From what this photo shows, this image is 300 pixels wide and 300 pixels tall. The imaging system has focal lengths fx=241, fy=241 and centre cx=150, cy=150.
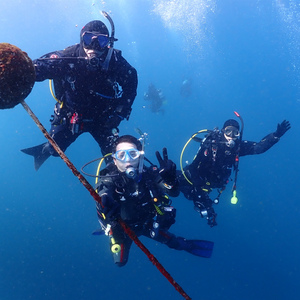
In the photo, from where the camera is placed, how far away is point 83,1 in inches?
1786

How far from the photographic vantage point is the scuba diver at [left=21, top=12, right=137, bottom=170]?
5.07 meters

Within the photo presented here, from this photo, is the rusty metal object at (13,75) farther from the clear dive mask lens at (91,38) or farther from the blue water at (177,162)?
the blue water at (177,162)

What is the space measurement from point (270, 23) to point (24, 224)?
102m

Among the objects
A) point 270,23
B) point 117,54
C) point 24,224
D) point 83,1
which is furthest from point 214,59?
point 117,54

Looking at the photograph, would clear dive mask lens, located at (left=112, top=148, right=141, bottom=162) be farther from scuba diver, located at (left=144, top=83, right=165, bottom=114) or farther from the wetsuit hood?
scuba diver, located at (left=144, top=83, right=165, bottom=114)

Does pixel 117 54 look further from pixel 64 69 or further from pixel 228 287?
pixel 228 287

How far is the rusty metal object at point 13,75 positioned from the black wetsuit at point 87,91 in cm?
324

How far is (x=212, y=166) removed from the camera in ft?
26.7

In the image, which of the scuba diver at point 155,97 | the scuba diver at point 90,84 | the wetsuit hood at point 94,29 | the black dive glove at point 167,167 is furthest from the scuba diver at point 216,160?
the scuba diver at point 155,97

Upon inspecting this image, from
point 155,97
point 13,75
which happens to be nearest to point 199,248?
point 13,75

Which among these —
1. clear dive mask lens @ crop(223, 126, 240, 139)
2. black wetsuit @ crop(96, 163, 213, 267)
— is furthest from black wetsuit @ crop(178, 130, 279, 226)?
black wetsuit @ crop(96, 163, 213, 267)

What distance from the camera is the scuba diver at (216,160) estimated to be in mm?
8047

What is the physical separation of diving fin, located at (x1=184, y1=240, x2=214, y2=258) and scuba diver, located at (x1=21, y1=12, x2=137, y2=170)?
382 centimetres

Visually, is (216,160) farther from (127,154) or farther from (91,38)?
(91,38)
